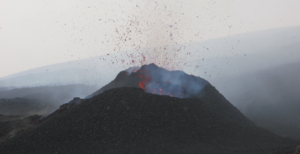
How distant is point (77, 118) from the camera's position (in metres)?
20.2

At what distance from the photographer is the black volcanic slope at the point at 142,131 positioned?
57.6 feet

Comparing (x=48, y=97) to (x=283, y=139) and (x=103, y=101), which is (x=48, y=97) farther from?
(x=283, y=139)

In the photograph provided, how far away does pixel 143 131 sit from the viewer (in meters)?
18.8

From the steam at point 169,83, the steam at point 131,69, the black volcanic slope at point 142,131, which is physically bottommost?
the black volcanic slope at point 142,131

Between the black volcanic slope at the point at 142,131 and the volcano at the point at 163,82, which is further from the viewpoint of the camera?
the volcano at the point at 163,82

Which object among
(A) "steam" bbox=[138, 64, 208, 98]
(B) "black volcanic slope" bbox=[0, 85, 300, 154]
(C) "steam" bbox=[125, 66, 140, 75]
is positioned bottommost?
(B) "black volcanic slope" bbox=[0, 85, 300, 154]

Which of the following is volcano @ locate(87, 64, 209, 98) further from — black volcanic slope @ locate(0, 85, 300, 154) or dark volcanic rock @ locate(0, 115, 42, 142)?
dark volcanic rock @ locate(0, 115, 42, 142)

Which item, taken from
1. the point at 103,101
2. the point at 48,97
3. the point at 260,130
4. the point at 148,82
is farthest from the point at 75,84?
the point at 260,130

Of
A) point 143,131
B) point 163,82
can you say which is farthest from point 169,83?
point 143,131

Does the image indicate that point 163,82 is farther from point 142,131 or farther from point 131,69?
point 142,131

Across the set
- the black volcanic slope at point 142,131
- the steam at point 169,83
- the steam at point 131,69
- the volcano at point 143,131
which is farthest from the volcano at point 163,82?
the black volcanic slope at point 142,131

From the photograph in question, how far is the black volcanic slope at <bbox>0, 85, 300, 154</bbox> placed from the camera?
1755 cm

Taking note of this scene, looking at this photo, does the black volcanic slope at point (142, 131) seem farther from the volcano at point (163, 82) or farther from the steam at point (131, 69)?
the steam at point (131, 69)

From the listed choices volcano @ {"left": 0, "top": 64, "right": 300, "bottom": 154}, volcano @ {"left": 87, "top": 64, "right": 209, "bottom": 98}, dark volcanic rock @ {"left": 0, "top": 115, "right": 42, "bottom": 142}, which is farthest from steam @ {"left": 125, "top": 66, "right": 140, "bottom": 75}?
dark volcanic rock @ {"left": 0, "top": 115, "right": 42, "bottom": 142}
